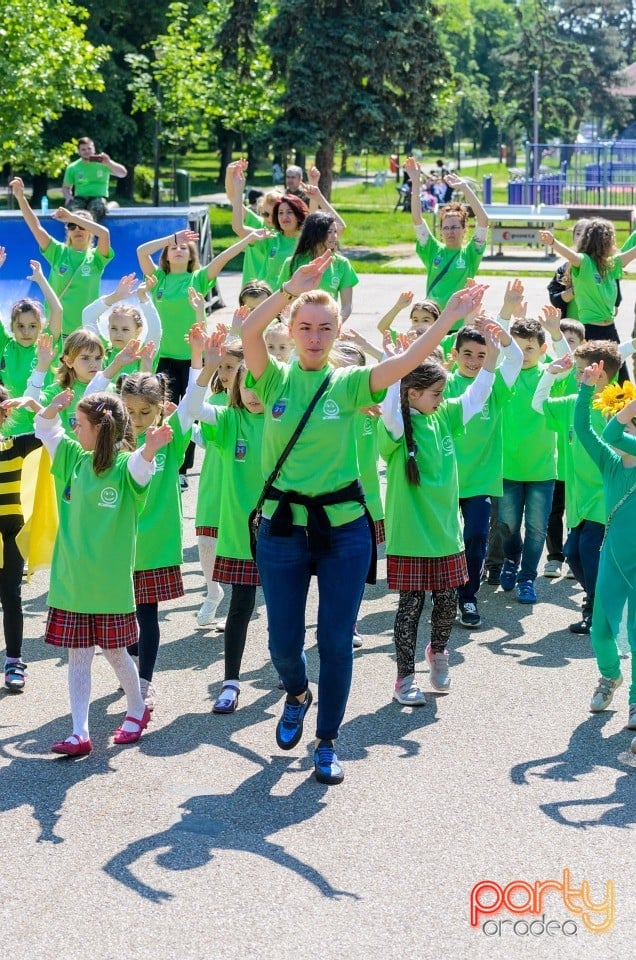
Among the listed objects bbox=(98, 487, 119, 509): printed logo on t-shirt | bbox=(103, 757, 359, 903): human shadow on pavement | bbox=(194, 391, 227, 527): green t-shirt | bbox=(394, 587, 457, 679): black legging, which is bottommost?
bbox=(103, 757, 359, 903): human shadow on pavement

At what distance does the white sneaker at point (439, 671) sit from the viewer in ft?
21.0

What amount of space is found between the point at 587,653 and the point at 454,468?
139 cm

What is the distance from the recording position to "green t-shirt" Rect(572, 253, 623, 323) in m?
10.4

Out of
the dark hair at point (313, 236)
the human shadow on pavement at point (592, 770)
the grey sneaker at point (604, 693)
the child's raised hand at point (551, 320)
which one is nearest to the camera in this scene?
the human shadow on pavement at point (592, 770)

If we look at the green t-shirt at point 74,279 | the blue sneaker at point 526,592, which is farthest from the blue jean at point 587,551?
the green t-shirt at point 74,279

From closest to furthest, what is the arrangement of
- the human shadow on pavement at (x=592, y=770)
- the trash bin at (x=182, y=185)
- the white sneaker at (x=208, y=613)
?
the human shadow on pavement at (x=592, y=770), the white sneaker at (x=208, y=613), the trash bin at (x=182, y=185)

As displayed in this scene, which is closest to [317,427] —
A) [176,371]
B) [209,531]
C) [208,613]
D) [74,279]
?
[209,531]

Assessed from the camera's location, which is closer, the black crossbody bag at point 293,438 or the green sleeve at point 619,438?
the black crossbody bag at point 293,438

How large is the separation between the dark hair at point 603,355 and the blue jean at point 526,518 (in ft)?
4.44

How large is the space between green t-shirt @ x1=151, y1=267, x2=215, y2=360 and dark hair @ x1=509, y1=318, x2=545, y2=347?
3062 millimetres

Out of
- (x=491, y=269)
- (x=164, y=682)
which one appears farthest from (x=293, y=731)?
(x=491, y=269)

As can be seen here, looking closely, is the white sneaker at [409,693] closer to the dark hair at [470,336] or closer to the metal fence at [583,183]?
the dark hair at [470,336]

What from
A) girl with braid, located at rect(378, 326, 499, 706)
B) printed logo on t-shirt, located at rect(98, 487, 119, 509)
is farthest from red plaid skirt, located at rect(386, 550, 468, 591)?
printed logo on t-shirt, located at rect(98, 487, 119, 509)

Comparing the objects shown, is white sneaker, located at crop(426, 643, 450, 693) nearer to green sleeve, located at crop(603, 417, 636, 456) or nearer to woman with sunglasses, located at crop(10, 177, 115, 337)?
green sleeve, located at crop(603, 417, 636, 456)
